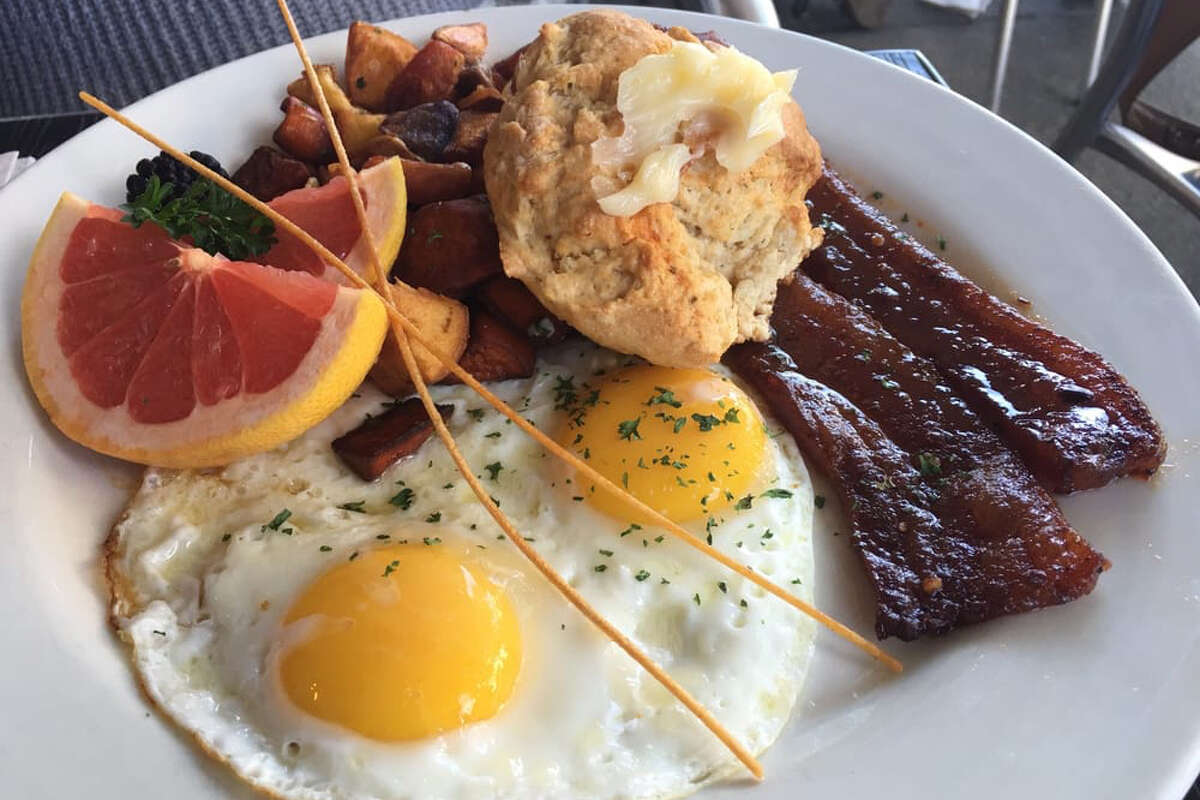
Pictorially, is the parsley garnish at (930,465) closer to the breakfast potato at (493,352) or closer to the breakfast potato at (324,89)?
the breakfast potato at (493,352)

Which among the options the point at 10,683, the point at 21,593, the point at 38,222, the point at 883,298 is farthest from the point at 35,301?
the point at 883,298

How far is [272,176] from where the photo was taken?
2.38 metres

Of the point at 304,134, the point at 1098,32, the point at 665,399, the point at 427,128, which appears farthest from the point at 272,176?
the point at 1098,32

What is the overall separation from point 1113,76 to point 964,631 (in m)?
2.77

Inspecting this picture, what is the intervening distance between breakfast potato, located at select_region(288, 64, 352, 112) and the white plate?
283 millimetres

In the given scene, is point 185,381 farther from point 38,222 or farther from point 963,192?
point 963,192

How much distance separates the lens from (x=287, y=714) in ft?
5.51

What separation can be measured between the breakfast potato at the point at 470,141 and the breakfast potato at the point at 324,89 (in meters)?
0.39

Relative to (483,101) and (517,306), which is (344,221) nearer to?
(517,306)

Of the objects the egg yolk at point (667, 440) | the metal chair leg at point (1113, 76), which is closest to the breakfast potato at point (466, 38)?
the egg yolk at point (667, 440)

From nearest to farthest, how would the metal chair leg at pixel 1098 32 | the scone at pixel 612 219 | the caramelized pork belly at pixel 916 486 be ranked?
the caramelized pork belly at pixel 916 486 → the scone at pixel 612 219 → the metal chair leg at pixel 1098 32

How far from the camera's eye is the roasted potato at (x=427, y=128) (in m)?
2.40

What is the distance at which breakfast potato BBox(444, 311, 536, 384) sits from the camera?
7.13ft

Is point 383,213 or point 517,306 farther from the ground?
point 383,213
